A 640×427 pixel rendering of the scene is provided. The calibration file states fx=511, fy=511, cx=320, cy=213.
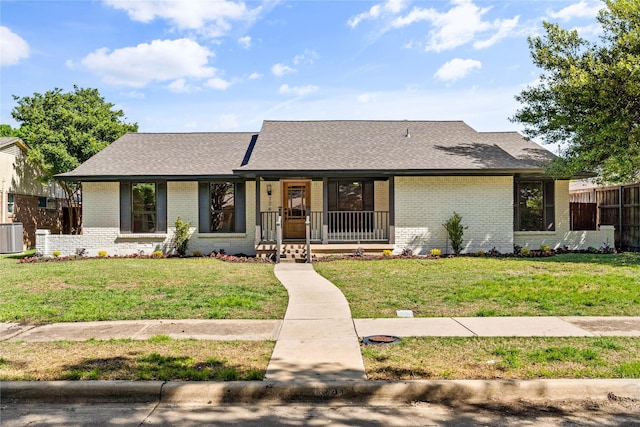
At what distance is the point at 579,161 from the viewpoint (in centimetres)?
1565

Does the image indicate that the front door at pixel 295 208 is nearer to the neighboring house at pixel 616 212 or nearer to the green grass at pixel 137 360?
the neighboring house at pixel 616 212

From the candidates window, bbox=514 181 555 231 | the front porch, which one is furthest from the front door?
window, bbox=514 181 555 231

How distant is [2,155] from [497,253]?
843 inches

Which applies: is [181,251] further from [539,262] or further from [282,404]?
[282,404]

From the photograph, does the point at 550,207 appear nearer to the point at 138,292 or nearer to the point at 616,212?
the point at 616,212

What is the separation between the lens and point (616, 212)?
19.5 m

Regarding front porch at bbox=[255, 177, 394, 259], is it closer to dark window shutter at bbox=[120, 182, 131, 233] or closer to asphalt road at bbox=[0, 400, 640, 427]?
dark window shutter at bbox=[120, 182, 131, 233]

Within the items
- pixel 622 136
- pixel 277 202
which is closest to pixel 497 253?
pixel 622 136

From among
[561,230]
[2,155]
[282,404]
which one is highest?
[2,155]

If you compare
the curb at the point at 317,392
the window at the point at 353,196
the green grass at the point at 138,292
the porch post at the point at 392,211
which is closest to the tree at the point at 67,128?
the green grass at the point at 138,292

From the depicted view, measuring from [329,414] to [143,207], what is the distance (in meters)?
15.6

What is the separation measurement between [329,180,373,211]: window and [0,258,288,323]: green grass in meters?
5.01

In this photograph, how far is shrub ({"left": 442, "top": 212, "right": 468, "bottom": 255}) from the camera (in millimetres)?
16942

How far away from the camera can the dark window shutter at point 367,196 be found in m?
18.8
